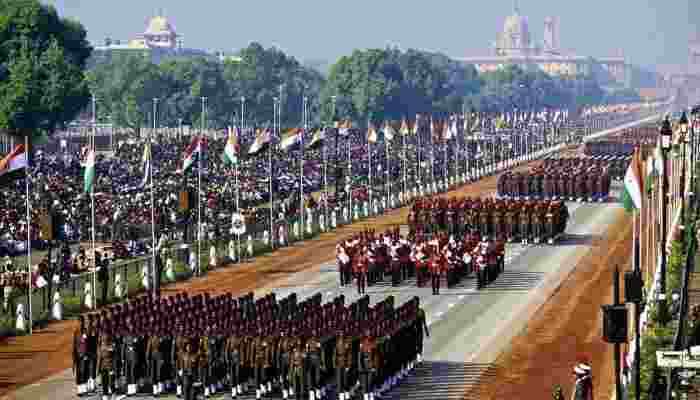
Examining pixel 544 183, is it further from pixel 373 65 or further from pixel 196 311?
pixel 373 65

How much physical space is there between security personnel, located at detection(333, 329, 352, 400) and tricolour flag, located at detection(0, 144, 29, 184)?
13281 millimetres

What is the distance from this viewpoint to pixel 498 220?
58.8m

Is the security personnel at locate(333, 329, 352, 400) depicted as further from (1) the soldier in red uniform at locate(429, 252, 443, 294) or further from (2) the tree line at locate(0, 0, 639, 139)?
(2) the tree line at locate(0, 0, 639, 139)

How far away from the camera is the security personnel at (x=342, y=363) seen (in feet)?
97.9

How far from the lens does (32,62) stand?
110 metres

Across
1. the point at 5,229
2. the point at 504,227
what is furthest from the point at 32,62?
the point at 504,227

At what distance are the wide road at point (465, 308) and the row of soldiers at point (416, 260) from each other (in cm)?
43

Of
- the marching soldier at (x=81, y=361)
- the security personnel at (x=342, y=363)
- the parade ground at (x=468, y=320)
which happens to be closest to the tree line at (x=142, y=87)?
the parade ground at (x=468, y=320)

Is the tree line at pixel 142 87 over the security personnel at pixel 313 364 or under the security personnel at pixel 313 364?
over

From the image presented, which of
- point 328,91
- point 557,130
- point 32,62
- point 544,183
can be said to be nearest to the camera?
point 544,183

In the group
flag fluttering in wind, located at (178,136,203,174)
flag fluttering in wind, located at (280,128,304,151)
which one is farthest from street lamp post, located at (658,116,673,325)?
flag fluttering in wind, located at (280,128,304,151)

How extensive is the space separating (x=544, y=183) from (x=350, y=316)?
48678 mm

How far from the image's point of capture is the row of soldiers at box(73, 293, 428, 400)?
29.9 m

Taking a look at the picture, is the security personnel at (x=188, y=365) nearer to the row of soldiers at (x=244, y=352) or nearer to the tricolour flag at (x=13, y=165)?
the row of soldiers at (x=244, y=352)
